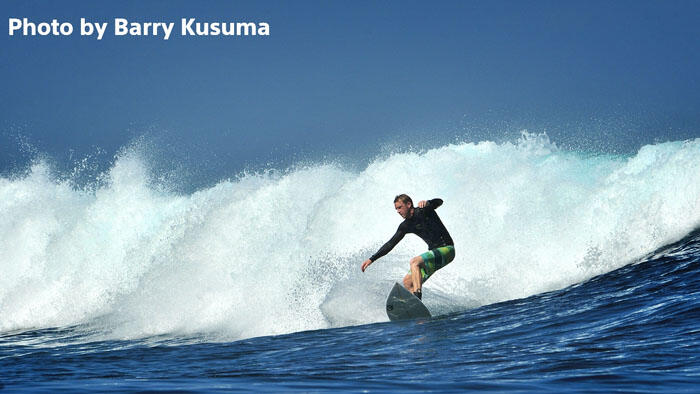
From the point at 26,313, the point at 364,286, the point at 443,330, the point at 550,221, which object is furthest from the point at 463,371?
the point at 26,313

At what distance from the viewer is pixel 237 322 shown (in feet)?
37.2

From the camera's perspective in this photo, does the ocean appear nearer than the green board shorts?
Yes

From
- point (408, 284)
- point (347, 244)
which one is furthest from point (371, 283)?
point (347, 244)

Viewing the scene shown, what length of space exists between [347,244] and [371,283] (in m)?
2.81

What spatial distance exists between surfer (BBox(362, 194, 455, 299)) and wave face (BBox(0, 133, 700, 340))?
2.30ft

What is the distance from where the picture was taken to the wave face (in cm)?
1185

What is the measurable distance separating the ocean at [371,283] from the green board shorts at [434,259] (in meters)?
0.73

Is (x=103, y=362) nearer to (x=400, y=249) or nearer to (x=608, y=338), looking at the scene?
(x=608, y=338)

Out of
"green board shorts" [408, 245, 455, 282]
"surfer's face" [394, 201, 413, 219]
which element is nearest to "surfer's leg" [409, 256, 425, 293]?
"green board shorts" [408, 245, 455, 282]

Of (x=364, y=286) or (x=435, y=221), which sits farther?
(x=364, y=286)

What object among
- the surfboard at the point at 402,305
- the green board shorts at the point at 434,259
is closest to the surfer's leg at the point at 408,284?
the green board shorts at the point at 434,259

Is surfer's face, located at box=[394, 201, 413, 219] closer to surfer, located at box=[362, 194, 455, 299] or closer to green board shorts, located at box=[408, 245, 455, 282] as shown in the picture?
surfer, located at box=[362, 194, 455, 299]

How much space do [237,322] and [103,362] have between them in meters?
3.04

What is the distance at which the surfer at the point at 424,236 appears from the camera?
1027cm
